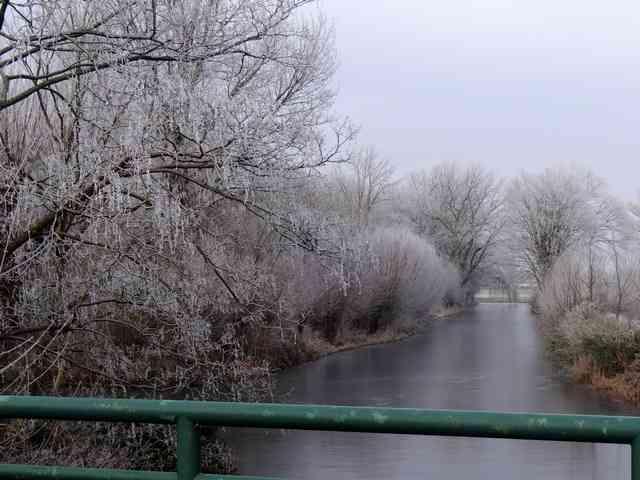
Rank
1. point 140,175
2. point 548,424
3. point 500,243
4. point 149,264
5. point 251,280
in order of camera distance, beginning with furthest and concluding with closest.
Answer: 1. point 500,243
2. point 251,280
3. point 149,264
4. point 140,175
5. point 548,424

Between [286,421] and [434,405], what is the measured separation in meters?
13.1

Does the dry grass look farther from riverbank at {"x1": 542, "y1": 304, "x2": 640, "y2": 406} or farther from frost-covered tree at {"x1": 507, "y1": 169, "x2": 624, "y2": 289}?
frost-covered tree at {"x1": 507, "y1": 169, "x2": 624, "y2": 289}

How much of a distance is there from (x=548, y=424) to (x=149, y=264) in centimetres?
549

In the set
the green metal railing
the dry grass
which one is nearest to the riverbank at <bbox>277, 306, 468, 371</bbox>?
the dry grass

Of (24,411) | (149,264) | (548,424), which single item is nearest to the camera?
(548,424)

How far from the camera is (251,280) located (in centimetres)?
775

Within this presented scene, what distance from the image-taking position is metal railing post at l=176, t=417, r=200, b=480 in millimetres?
1571

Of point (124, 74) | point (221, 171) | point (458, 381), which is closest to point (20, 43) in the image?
point (124, 74)

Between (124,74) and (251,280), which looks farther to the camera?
(251,280)

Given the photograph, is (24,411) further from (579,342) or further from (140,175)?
(579,342)

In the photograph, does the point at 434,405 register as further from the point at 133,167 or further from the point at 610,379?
the point at 133,167

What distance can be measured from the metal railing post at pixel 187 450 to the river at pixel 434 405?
6.95 metres

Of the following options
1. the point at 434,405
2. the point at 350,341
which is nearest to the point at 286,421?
the point at 434,405

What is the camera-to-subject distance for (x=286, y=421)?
4.94 feet
